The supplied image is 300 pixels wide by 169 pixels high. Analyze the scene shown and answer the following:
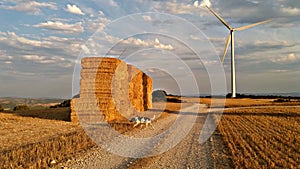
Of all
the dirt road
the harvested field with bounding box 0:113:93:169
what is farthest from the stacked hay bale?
the dirt road

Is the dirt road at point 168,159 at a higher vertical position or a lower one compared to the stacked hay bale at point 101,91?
lower

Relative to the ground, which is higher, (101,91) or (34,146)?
(101,91)

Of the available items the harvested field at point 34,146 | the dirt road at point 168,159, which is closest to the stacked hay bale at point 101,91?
the harvested field at point 34,146

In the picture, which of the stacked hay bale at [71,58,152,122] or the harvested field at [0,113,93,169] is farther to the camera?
the stacked hay bale at [71,58,152,122]

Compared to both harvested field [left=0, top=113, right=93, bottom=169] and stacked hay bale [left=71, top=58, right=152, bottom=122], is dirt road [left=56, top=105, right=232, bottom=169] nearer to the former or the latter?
harvested field [left=0, top=113, right=93, bottom=169]

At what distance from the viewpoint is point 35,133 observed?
596 inches

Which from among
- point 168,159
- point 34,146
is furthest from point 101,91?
point 168,159

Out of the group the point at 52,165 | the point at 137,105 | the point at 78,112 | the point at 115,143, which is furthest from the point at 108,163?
the point at 137,105

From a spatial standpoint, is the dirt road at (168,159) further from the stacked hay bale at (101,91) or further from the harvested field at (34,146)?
the stacked hay bale at (101,91)

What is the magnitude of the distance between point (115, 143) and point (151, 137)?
98.9 inches

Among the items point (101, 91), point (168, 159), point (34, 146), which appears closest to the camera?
point (168, 159)

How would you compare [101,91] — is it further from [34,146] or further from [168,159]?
[168,159]

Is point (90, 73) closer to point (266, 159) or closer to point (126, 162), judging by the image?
point (126, 162)

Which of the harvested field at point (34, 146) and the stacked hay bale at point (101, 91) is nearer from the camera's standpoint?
the harvested field at point (34, 146)
